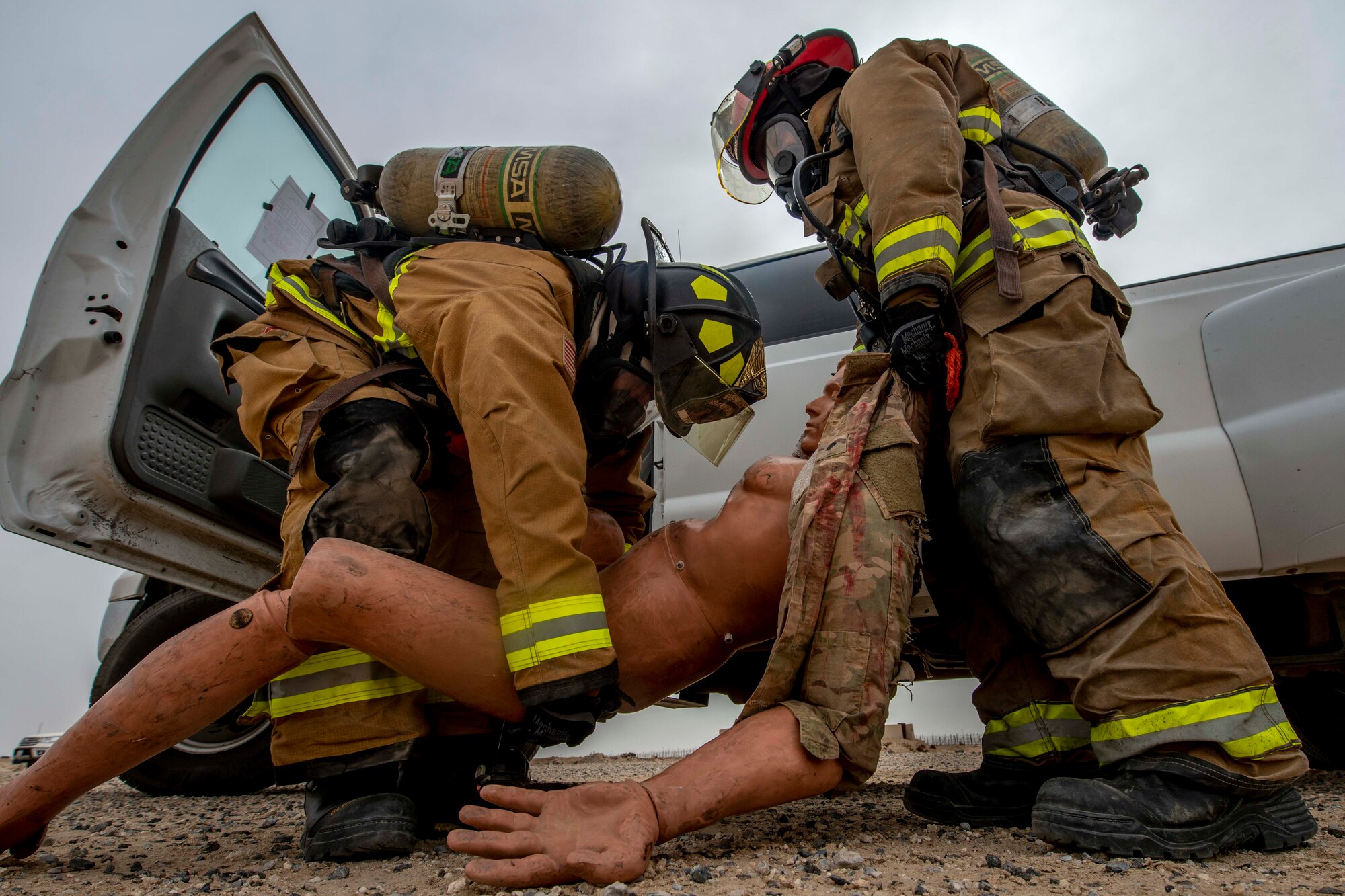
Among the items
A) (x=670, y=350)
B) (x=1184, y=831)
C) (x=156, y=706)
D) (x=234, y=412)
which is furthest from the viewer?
(x=234, y=412)

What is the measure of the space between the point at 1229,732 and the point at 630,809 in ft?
3.72

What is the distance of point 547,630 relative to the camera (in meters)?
1.56

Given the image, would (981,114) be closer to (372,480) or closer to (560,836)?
(372,480)

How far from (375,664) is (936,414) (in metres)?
1.56

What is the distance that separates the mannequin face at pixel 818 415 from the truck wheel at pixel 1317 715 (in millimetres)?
2255

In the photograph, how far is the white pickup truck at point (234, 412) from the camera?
85.2 inches

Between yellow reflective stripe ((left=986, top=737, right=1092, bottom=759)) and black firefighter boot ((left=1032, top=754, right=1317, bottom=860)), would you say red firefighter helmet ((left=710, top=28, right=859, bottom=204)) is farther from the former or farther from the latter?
black firefighter boot ((left=1032, top=754, right=1317, bottom=860))

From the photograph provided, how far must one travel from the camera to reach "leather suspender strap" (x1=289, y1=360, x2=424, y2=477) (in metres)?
1.88

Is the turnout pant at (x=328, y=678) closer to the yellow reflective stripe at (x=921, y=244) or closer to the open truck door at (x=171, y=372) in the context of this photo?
the open truck door at (x=171, y=372)

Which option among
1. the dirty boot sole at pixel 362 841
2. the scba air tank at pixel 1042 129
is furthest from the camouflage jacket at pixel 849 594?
the scba air tank at pixel 1042 129

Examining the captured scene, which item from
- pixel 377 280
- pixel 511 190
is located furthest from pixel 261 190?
pixel 511 190

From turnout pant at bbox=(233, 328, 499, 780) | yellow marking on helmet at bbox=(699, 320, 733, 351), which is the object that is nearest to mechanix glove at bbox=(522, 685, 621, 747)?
turnout pant at bbox=(233, 328, 499, 780)

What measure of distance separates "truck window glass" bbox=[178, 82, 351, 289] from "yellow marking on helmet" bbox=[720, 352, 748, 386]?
1.94 meters

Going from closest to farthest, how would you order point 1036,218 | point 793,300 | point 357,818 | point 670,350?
point 357,818, point 1036,218, point 670,350, point 793,300
